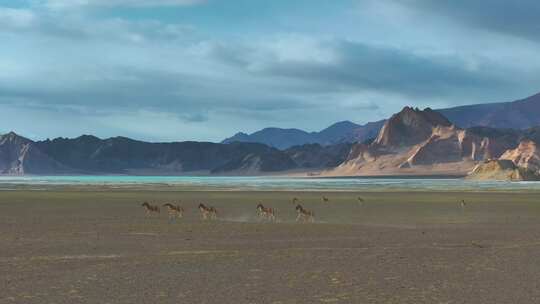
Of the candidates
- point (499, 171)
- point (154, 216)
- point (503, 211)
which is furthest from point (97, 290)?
point (499, 171)

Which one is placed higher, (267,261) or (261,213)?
(261,213)

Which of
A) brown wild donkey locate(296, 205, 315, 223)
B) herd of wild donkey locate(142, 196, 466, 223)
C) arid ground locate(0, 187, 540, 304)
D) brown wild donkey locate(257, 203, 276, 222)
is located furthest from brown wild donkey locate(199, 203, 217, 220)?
brown wild donkey locate(296, 205, 315, 223)

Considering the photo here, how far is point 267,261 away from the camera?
19547mm

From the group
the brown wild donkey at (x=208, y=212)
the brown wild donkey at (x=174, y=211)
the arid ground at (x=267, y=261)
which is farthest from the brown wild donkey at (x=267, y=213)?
the brown wild donkey at (x=174, y=211)

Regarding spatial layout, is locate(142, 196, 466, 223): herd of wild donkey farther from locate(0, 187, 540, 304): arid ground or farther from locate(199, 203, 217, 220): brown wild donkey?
locate(0, 187, 540, 304): arid ground

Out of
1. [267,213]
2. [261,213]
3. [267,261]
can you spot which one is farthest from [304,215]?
[267,261]

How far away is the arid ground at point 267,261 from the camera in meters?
14.5

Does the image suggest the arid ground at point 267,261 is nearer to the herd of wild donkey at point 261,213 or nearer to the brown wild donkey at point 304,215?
the brown wild donkey at point 304,215

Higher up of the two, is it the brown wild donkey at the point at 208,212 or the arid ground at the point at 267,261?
the brown wild donkey at the point at 208,212

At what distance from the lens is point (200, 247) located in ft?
76.3

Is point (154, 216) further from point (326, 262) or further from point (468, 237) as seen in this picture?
point (326, 262)

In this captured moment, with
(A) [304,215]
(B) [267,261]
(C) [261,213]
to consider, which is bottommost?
(B) [267,261]

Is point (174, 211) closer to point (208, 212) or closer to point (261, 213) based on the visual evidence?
point (208, 212)

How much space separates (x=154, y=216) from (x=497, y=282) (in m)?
24.8
